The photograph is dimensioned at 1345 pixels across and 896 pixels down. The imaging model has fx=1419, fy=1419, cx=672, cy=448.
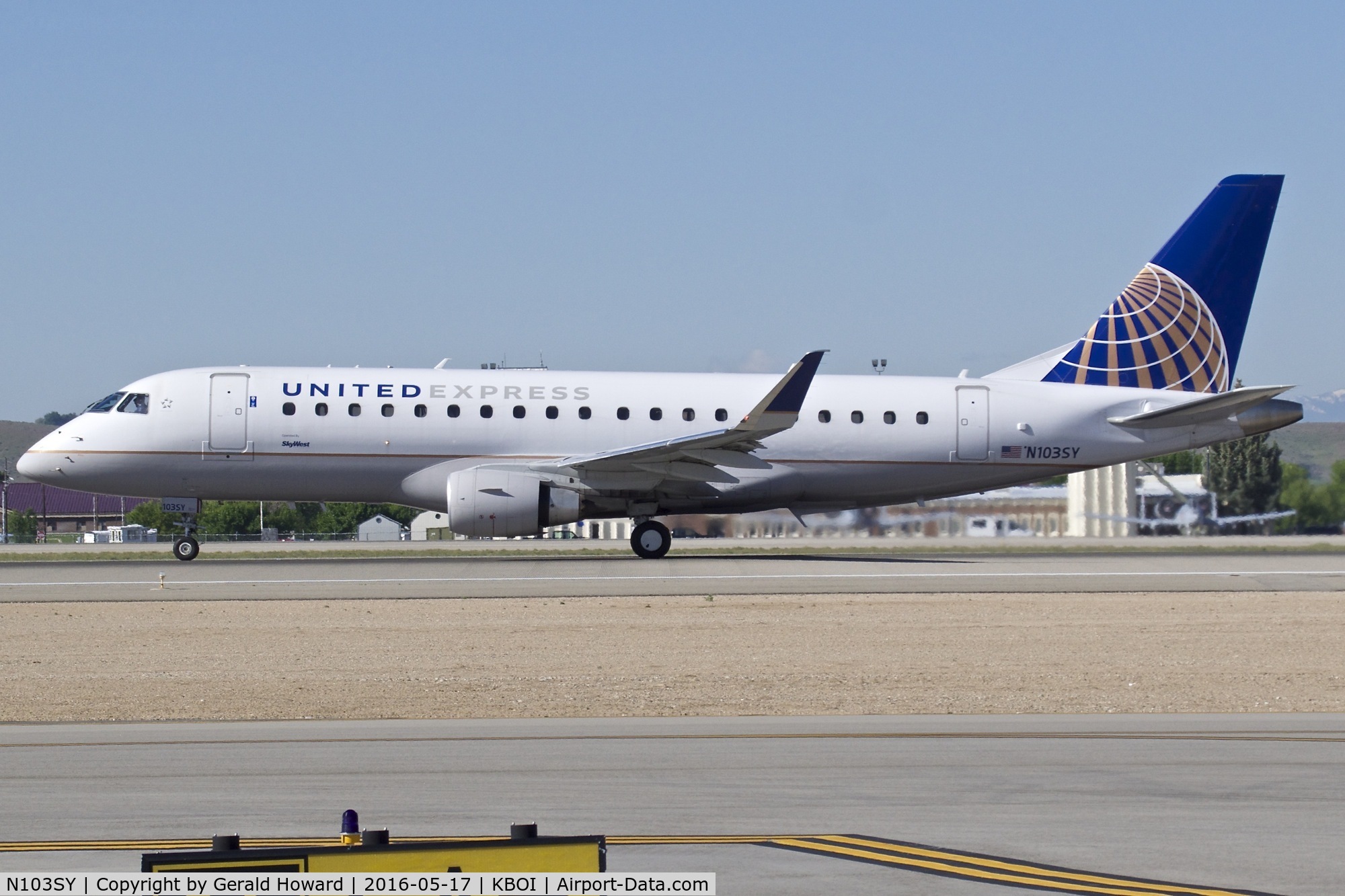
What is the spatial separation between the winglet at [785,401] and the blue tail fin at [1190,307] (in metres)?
7.76

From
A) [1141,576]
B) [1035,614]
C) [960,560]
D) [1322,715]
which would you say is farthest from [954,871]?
[960,560]

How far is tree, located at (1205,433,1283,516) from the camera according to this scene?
1874 inches

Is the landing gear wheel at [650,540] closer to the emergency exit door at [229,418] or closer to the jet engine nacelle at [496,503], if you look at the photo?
the jet engine nacelle at [496,503]

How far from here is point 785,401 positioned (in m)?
27.3

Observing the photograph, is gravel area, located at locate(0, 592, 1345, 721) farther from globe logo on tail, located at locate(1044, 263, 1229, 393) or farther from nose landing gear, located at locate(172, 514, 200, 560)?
globe logo on tail, located at locate(1044, 263, 1229, 393)

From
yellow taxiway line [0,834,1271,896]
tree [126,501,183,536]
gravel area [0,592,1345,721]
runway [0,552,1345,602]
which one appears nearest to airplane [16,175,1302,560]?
runway [0,552,1345,602]

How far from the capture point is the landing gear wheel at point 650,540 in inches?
1198

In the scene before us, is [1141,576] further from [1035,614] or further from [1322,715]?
[1322,715]

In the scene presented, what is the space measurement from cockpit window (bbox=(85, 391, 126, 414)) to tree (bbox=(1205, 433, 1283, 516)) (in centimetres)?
3386

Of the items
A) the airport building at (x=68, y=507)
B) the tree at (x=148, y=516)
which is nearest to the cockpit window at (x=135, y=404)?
the tree at (x=148, y=516)

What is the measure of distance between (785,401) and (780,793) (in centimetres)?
1894

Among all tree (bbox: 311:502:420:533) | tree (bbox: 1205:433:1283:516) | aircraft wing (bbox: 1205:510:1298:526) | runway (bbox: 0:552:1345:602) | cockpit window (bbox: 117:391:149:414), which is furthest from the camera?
tree (bbox: 311:502:420:533)

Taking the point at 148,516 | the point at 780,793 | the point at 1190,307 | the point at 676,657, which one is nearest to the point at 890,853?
the point at 780,793

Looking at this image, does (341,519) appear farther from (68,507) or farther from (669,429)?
(669,429)
